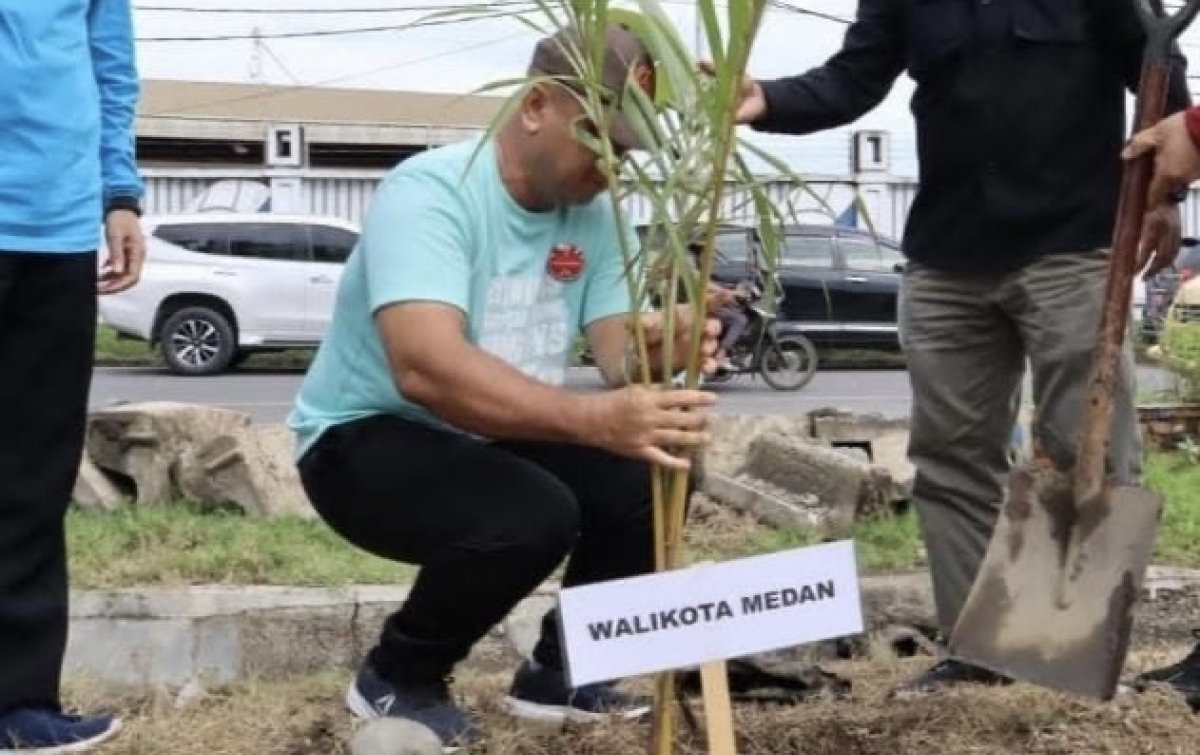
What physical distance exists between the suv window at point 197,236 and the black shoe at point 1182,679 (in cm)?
1644

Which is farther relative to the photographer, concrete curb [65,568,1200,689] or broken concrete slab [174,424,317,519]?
broken concrete slab [174,424,317,519]

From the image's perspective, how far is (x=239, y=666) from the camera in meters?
4.38

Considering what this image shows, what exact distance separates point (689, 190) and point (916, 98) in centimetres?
145

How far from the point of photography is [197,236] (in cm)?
1919

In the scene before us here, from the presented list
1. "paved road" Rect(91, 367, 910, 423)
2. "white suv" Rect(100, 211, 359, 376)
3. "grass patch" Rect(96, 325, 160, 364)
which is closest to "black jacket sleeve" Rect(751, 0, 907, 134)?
"paved road" Rect(91, 367, 910, 423)

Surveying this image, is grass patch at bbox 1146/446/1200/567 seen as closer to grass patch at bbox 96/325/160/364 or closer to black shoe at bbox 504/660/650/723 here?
black shoe at bbox 504/660/650/723

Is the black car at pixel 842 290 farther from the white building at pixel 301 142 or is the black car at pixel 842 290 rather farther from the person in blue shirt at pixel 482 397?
the person in blue shirt at pixel 482 397

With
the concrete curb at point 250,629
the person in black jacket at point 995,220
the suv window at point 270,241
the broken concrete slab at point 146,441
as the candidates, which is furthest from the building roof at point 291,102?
the person in black jacket at point 995,220

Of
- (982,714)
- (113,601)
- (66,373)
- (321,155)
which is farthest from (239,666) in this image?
(321,155)

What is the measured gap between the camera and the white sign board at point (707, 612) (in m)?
2.36

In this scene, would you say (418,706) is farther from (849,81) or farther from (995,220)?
(849,81)

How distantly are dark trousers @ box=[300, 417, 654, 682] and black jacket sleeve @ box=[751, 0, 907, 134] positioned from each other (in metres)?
0.97

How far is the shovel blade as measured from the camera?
3.07m

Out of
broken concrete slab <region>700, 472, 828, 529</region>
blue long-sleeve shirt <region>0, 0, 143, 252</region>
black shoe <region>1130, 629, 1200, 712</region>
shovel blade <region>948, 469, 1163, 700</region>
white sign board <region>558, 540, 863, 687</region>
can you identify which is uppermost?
blue long-sleeve shirt <region>0, 0, 143, 252</region>
